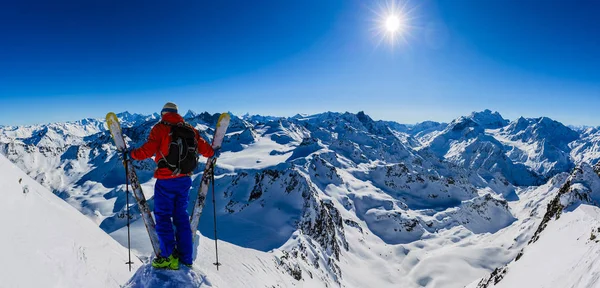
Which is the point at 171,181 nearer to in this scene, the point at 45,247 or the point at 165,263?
the point at 165,263

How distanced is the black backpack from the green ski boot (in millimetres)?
2027

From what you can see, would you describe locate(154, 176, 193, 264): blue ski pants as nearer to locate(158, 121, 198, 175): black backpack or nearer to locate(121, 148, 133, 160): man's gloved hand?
locate(158, 121, 198, 175): black backpack

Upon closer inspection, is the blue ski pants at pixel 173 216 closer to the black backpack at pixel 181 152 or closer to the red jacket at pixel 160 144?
the red jacket at pixel 160 144

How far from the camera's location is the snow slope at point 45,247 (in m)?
5.57

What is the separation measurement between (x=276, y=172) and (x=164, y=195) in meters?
95.6

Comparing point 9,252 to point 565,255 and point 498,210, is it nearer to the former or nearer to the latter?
point 565,255

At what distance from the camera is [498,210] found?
193625 mm

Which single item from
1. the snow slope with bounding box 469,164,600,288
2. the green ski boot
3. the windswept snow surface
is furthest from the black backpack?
the windswept snow surface

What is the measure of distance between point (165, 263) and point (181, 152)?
260 cm

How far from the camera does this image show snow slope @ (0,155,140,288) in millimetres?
5574

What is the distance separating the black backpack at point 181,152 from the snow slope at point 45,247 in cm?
276

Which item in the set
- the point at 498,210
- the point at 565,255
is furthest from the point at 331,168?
the point at 565,255

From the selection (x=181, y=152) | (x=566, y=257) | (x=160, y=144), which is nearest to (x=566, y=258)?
(x=566, y=257)

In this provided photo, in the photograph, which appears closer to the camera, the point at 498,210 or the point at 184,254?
the point at 184,254
